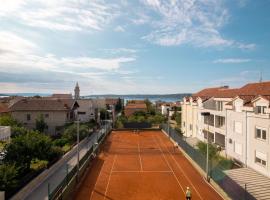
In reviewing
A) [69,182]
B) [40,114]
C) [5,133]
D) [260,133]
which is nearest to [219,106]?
[260,133]

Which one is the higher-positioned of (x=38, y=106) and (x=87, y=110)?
(x=38, y=106)

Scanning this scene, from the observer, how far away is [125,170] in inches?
1169

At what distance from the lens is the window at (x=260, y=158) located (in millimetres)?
27355

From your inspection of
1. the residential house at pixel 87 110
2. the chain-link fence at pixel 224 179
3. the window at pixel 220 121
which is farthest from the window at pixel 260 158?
the residential house at pixel 87 110

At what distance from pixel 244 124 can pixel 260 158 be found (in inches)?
183

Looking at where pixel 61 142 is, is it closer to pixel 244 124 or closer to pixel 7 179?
pixel 7 179

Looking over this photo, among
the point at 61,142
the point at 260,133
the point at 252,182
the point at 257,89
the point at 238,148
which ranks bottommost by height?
the point at 252,182

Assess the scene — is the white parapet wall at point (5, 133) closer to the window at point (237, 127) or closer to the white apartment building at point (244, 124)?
the white apartment building at point (244, 124)

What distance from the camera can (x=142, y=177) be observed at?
27078 millimetres

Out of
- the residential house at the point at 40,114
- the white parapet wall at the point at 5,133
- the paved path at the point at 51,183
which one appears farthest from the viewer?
the residential house at the point at 40,114

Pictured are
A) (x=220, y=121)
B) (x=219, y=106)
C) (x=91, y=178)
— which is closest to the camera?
(x=91, y=178)

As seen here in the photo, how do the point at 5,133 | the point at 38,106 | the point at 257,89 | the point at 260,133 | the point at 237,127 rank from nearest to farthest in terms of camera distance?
the point at 260,133 → the point at 237,127 → the point at 257,89 → the point at 5,133 → the point at 38,106

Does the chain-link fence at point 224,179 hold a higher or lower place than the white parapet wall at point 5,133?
lower

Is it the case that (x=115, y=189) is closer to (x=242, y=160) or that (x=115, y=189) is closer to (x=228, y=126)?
(x=242, y=160)
